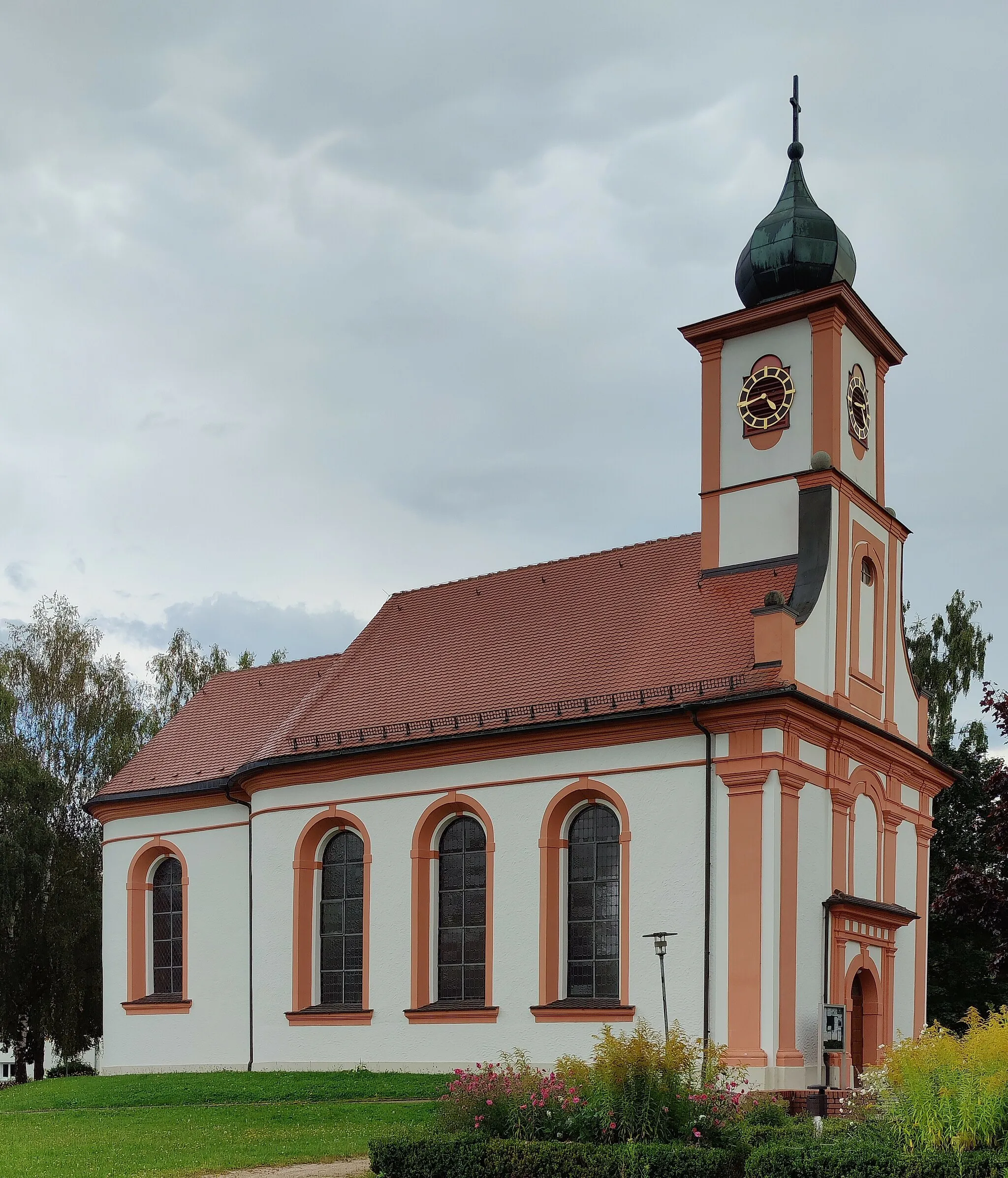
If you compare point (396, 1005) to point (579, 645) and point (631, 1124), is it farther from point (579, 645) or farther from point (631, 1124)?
point (631, 1124)

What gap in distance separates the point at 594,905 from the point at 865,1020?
5.02 metres

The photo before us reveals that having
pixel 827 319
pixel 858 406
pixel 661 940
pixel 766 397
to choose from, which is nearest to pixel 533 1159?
pixel 661 940

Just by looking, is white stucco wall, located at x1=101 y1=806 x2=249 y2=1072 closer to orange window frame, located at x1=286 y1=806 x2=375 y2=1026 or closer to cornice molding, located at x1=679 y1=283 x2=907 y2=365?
orange window frame, located at x1=286 y1=806 x2=375 y2=1026

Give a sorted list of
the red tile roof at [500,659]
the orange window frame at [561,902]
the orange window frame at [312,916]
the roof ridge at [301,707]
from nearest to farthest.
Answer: the orange window frame at [561,902] < the red tile roof at [500,659] < the orange window frame at [312,916] < the roof ridge at [301,707]

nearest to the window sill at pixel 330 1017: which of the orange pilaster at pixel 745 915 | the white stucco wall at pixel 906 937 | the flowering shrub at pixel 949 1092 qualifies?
the orange pilaster at pixel 745 915

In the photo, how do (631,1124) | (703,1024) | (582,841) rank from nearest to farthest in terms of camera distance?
(631,1124) < (703,1024) < (582,841)

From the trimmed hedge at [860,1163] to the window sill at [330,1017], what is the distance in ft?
48.1

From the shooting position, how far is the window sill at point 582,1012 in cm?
2438

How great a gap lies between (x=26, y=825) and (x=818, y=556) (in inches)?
876

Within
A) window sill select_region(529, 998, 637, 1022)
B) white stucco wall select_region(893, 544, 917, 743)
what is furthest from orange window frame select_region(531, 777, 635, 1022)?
white stucco wall select_region(893, 544, 917, 743)

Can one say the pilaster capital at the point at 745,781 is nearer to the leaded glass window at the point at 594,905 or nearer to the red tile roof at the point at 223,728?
the leaded glass window at the point at 594,905

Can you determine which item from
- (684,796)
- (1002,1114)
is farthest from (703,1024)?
(1002,1114)

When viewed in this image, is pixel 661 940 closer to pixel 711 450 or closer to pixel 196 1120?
pixel 196 1120

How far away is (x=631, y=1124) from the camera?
1476cm
